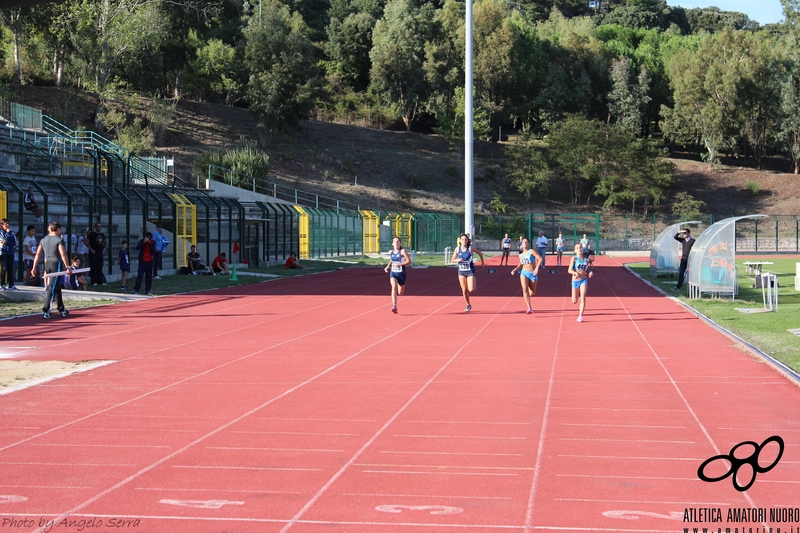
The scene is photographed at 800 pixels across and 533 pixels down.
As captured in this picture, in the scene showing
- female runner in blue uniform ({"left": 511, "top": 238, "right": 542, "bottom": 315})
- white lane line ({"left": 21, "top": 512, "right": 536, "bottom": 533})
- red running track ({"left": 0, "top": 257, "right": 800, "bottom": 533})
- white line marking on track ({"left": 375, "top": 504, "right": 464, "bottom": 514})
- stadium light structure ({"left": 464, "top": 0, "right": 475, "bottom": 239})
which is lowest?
white lane line ({"left": 21, "top": 512, "right": 536, "bottom": 533})

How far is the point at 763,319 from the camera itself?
17750mm

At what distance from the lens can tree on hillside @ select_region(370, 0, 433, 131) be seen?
8519 centimetres

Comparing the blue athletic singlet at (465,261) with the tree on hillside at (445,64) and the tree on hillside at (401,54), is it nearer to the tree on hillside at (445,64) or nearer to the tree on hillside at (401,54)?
the tree on hillside at (445,64)

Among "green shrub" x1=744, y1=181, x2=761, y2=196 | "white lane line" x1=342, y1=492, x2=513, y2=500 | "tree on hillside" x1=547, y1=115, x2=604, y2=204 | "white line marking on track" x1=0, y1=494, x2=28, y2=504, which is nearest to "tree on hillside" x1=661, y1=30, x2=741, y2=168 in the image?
"green shrub" x1=744, y1=181, x2=761, y2=196

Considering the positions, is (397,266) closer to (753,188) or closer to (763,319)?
(763,319)

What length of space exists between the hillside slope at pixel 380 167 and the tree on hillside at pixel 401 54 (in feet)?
13.6

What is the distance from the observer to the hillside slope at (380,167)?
69188 mm

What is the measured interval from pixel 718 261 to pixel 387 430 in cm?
1592

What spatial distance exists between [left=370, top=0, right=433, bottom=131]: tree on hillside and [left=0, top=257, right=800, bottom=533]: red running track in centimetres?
7187

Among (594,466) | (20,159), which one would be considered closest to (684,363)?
(594,466)

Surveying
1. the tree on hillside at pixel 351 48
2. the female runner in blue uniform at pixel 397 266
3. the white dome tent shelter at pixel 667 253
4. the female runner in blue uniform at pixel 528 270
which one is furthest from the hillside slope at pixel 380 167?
the female runner in blue uniform at pixel 528 270

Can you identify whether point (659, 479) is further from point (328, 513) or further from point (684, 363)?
point (684, 363)

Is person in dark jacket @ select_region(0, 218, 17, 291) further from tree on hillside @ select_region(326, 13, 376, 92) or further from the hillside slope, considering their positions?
tree on hillside @ select_region(326, 13, 376, 92)

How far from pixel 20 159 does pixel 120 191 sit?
5631mm
